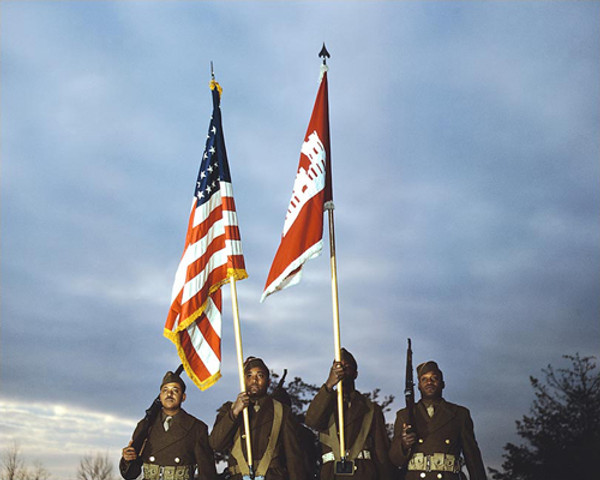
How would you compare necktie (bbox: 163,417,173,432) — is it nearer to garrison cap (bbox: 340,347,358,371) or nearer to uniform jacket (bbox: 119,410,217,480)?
uniform jacket (bbox: 119,410,217,480)

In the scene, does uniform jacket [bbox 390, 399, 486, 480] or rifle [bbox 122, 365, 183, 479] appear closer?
uniform jacket [bbox 390, 399, 486, 480]

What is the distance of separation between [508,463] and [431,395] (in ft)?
36.8

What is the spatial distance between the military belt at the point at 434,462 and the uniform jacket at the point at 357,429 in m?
0.37

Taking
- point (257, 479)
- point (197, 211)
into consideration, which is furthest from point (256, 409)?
point (197, 211)

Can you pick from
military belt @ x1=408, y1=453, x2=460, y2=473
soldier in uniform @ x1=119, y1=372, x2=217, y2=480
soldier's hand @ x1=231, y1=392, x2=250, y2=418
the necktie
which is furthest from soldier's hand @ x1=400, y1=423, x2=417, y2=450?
the necktie

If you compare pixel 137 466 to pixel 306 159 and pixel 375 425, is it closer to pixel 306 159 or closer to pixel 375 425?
pixel 375 425

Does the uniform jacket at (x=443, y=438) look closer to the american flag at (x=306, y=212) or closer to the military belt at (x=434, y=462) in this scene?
the military belt at (x=434, y=462)

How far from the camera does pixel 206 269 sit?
37.3ft

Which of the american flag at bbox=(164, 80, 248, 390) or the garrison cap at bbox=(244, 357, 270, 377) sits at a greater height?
the american flag at bbox=(164, 80, 248, 390)

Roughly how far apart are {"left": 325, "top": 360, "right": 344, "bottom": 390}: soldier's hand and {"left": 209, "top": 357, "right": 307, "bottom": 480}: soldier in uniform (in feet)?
3.44

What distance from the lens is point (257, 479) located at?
9.95 metres

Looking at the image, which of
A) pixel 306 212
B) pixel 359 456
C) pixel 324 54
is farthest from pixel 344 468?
pixel 324 54

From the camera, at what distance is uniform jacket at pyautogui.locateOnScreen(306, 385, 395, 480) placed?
9852 millimetres

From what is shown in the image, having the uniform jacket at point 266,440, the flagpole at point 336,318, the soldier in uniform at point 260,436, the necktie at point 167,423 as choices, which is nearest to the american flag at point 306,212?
the flagpole at point 336,318
